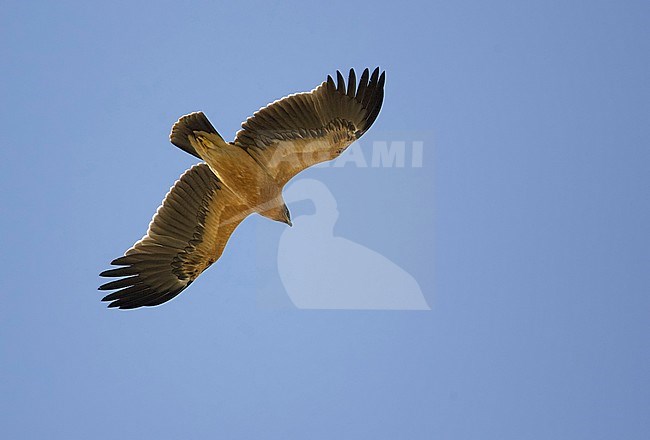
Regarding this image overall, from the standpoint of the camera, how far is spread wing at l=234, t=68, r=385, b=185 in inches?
315

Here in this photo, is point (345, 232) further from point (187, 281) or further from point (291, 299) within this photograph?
point (187, 281)

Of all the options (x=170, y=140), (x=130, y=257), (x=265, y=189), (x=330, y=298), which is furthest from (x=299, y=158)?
(x=330, y=298)

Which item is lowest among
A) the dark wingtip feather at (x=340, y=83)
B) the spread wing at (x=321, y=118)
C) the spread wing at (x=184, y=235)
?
the spread wing at (x=184, y=235)

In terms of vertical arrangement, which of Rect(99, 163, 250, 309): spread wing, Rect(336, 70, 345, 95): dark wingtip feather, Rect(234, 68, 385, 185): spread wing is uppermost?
Rect(336, 70, 345, 95): dark wingtip feather

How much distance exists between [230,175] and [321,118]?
938mm

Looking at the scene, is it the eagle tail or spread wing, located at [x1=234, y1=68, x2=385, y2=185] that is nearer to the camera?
spread wing, located at [x1=234, y1=68, x2=385, y2=185]

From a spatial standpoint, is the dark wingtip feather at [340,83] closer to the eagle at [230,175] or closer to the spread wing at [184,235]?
the eagle at [230,175]

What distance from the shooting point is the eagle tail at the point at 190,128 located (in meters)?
8.28

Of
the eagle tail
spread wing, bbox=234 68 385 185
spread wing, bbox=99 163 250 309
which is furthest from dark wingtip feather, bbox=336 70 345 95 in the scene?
spread wing, bbox=99 163 250 309

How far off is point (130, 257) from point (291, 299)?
1847 mm

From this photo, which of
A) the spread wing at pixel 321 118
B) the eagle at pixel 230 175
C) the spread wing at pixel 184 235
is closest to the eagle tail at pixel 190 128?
the eagle at pixel 230 175

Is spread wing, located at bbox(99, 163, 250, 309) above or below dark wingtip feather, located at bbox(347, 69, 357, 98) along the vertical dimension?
below

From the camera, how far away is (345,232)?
33.7 feet

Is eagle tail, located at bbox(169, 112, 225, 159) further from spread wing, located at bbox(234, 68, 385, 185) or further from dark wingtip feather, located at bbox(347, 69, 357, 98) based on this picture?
dark wingtip feather, located at bbox(347, 69, 357, 98)
